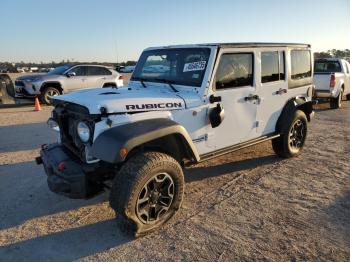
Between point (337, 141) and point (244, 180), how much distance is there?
134 inches

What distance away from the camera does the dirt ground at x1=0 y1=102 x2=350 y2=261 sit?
3.36 m

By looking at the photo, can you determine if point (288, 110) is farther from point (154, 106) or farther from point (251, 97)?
point (154, 106)

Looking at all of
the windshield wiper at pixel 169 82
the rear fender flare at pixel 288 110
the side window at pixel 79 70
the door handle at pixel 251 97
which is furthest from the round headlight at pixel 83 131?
the side window at pixel 79 70

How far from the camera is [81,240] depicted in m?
3.56

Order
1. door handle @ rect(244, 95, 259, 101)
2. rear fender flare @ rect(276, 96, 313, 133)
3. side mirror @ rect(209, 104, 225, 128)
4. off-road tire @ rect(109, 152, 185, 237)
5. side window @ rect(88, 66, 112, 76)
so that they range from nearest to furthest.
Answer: off-road tire @ rect(109, 152, 185, 237) < side mirror @ rect(209, 104, 225, 128) < door handle @ rect(244, 95, 259, 101) < rear fender flare @ rect(276, 96, 313, 133) < side window @ rect(88, 66, 112, 76)

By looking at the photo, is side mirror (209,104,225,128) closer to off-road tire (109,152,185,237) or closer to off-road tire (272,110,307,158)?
off-road tire (109,152,185,237)

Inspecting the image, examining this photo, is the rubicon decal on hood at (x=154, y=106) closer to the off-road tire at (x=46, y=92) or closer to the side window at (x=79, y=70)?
the off-road tire at (x=46, y=92)

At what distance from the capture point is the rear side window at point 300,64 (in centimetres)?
591

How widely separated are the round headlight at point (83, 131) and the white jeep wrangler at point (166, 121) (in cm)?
1

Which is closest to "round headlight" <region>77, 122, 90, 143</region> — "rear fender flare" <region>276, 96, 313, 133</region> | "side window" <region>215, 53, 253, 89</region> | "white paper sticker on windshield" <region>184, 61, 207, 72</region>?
"white paper sticker on windshield" <region>184, 61, 207, 72</region>

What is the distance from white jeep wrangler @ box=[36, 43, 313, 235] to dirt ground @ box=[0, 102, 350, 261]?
0.37 meters

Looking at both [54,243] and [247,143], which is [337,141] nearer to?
[247,143]

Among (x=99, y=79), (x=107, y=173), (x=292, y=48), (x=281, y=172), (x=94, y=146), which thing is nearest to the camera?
(x=94, y=146)

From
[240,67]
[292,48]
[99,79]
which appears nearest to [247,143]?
[240,67]
